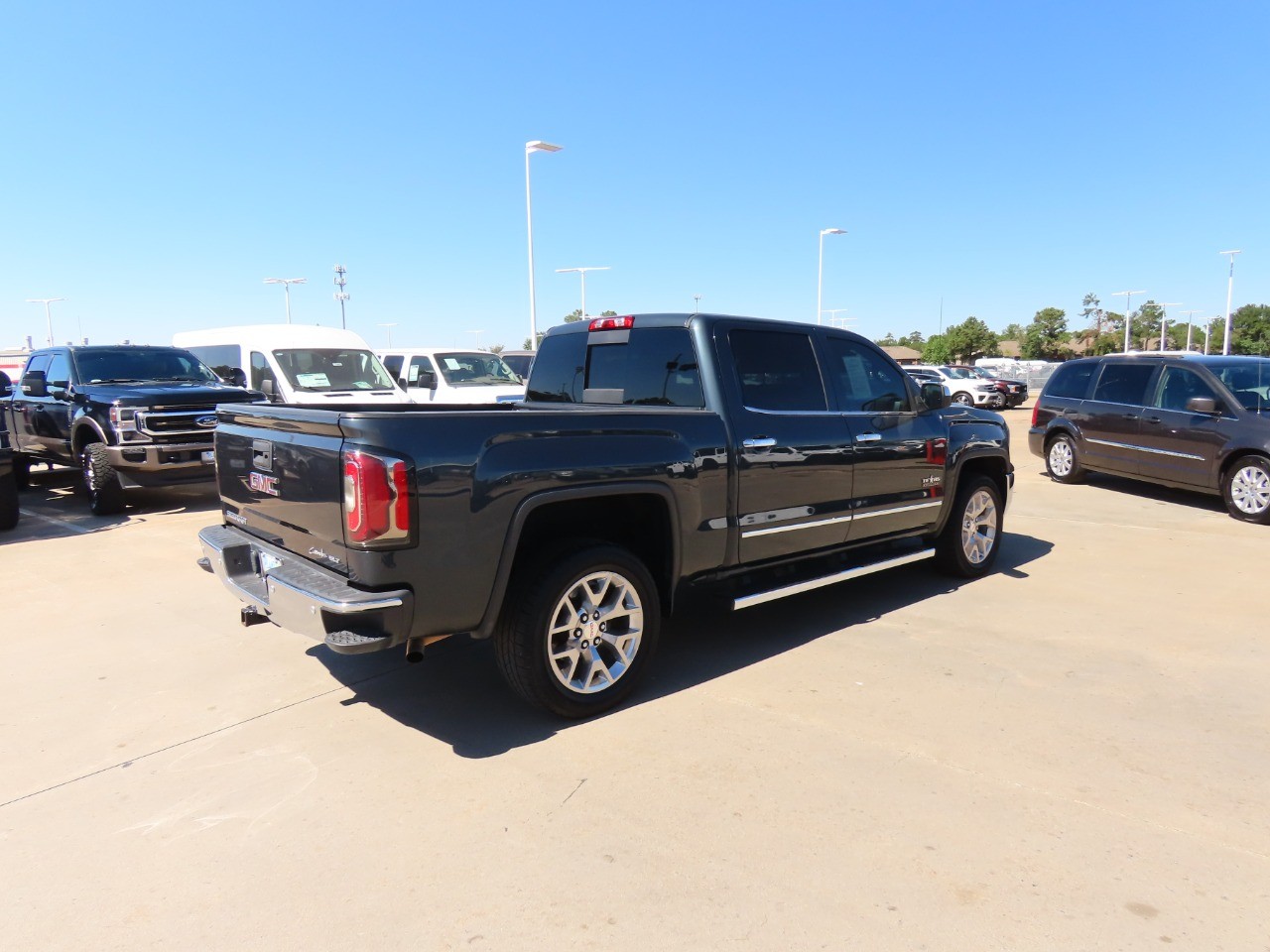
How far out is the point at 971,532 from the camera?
6.36 meters

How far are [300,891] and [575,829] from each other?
3.03 feet

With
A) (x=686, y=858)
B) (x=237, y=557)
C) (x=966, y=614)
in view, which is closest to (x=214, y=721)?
(x=237, y=557)

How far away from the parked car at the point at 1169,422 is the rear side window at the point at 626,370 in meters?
7.09

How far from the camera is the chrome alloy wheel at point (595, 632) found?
3782mm

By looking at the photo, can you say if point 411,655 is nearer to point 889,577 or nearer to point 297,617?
point 297,617

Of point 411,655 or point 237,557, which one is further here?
point 237,557

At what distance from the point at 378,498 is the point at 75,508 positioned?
9.03 meters

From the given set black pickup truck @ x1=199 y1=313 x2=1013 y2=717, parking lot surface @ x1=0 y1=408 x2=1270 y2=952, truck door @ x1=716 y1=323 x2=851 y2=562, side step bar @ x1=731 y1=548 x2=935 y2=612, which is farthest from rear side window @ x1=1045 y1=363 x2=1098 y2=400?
truck door @ x1=716 y1=323 x2=851 y2=562

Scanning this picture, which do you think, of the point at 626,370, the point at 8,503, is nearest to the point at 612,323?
the point at 626,370

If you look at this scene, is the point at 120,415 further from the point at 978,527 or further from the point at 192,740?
the point at 978,527

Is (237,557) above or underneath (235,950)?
above

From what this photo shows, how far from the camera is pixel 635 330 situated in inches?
194

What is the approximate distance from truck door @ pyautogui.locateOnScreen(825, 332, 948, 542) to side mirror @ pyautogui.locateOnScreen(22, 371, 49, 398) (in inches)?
380

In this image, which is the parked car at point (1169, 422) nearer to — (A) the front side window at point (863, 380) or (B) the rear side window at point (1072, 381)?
(B) the rear side window at point (1072, 381)
